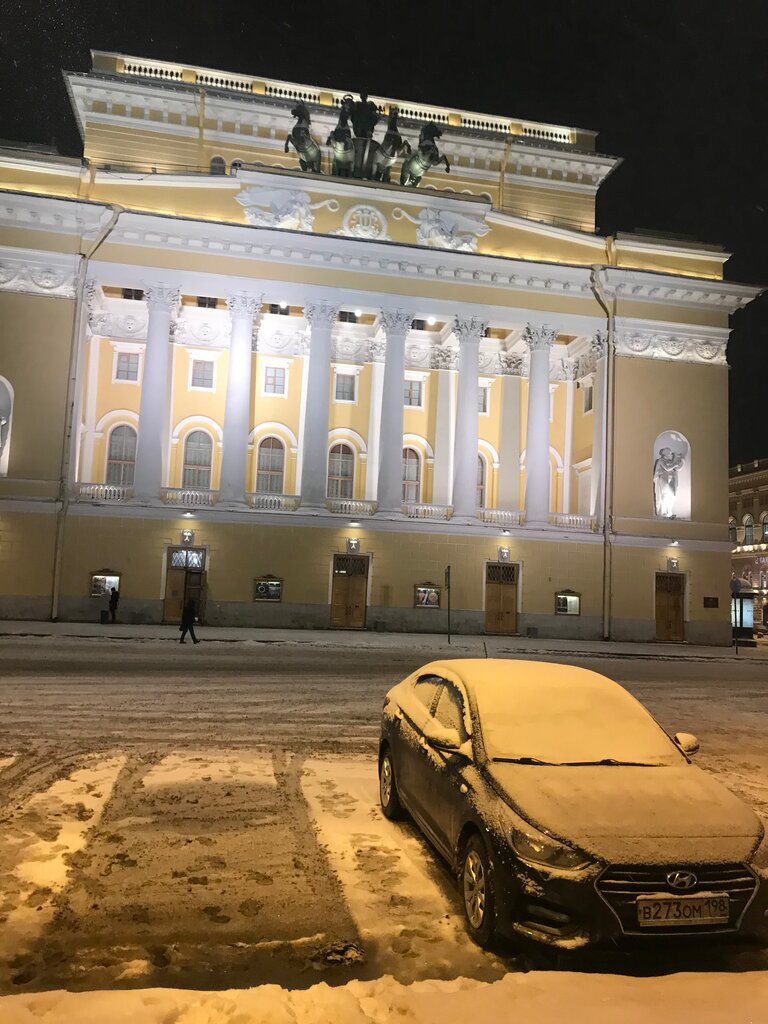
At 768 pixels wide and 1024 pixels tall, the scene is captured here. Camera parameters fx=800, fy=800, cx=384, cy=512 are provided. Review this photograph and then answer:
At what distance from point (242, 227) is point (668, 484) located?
19.9m

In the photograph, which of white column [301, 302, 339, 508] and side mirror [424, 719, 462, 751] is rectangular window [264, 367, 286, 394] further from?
side mirror [424, 719, 462, 751]

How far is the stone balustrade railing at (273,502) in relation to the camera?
2989 centimetres

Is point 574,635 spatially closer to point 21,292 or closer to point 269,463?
point 269,463

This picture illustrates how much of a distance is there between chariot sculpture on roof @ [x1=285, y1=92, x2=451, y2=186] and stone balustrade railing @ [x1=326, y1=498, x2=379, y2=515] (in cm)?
1308

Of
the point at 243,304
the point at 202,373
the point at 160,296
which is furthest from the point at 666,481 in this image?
the point at 160,296

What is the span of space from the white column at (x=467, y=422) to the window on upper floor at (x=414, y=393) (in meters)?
3.77

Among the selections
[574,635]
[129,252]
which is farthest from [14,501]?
[574,635]

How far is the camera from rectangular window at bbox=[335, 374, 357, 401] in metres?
35.3

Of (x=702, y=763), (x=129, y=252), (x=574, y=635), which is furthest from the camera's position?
(x=574, y=635)

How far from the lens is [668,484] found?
33.4 m

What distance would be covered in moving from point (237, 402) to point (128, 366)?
6645 mm

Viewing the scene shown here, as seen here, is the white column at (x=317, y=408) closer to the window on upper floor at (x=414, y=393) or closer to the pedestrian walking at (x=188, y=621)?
the window on upper floor at (x=414, y=393)

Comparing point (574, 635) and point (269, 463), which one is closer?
point (574, 635)

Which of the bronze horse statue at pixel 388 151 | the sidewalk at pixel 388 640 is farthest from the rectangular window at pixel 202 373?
the sidewalk at pixel 388 640
